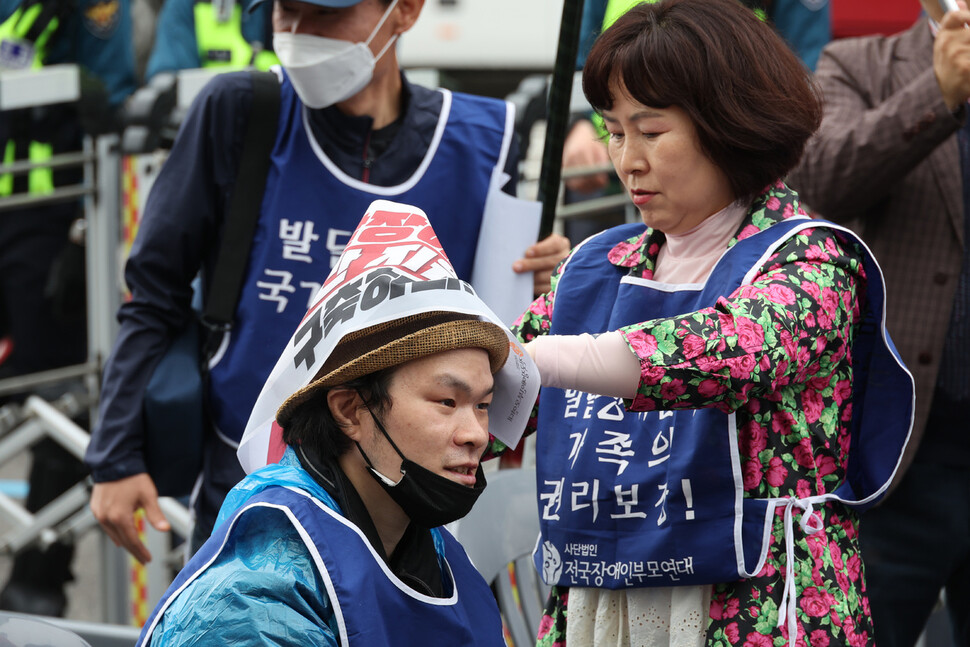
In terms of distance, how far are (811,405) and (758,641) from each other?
0.38m

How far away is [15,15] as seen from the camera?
17.5ft

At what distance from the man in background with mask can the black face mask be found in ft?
3.71

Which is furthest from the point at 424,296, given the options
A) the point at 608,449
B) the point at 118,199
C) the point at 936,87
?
the point at 118,199

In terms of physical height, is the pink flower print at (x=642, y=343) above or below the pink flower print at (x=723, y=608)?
above

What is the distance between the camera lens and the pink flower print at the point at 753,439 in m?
2.03

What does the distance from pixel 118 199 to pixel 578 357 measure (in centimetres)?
353

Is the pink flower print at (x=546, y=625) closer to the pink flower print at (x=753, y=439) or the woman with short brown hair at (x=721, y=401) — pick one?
the woman with short brown hair at (x=721, y=401)

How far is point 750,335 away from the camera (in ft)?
6.13

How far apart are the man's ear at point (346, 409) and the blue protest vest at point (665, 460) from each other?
0.39 metres

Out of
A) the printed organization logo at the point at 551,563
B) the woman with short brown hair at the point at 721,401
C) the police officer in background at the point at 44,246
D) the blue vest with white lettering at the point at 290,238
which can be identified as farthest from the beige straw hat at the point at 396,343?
the police officer in background at the point at 44,246

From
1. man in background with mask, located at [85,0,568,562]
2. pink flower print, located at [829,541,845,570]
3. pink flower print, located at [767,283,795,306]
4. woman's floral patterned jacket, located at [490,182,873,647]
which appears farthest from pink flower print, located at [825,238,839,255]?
man in background with mask, located at [85,0,568,562]

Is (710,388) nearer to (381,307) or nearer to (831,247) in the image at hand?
(831,247)

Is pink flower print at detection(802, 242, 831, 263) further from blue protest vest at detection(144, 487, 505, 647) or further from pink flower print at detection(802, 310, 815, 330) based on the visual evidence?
blue protest vest at detection(144, 487, 505, 647)

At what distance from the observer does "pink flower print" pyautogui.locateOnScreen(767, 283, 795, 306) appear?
192 cm
